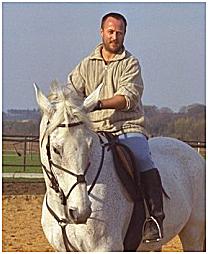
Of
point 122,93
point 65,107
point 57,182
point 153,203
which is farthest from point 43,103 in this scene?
point 153,203

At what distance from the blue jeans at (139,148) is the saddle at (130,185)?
0.03 metres

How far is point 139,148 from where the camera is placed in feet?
12.2

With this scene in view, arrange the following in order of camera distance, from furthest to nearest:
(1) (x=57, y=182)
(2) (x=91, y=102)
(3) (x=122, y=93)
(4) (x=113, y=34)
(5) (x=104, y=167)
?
(4) (x=113, y=34) → (3) (x=122, y=93) → (5) (x=104, y=167) → (2) (x=91, y=102) → (1) (x=57, y=182)

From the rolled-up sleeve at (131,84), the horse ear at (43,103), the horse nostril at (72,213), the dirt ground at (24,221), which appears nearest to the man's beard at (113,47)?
the rolled-up sleeve at (131,84)

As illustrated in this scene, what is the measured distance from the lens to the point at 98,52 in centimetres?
386

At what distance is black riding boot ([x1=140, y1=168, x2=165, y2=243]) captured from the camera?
3.68 meters

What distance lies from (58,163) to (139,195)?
735 mm

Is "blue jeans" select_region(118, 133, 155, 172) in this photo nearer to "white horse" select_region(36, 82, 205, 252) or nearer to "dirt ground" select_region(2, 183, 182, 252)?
"white horse" select_region(36, 82, 205, 252)

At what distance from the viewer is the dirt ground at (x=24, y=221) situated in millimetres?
6930

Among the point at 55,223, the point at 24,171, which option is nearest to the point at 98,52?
the point at 55,223

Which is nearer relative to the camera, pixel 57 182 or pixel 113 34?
pixel 57 182

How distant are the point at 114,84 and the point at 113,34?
321 millimetres

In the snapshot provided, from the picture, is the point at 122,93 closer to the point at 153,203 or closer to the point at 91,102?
the point at 91,102

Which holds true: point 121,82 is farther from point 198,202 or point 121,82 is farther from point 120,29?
point 198,202
